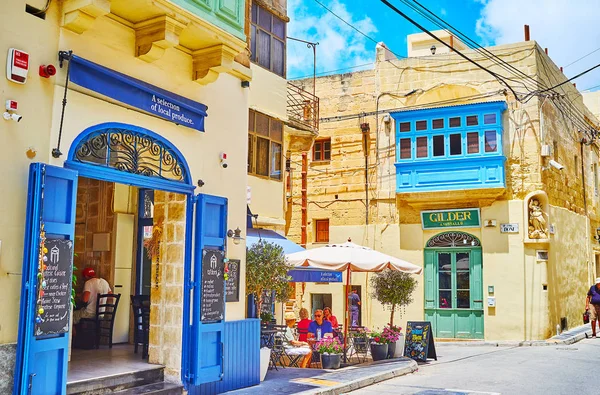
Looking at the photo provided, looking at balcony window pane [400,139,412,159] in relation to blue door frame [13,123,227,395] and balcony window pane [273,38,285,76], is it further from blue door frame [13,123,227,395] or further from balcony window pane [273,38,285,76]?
blue door frame [13,123,227,395]

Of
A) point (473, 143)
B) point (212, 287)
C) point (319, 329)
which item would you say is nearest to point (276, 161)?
point (319, 329)

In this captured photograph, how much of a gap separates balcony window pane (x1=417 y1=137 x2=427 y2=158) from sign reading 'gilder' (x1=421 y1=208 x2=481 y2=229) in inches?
75.9

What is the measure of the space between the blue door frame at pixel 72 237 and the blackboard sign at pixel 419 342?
20.9 ft

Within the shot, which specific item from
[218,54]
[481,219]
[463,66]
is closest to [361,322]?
[481,219]

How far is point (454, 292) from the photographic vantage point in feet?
67.2

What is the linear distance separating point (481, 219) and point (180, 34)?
1459 cm

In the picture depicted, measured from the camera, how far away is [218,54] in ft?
28.7

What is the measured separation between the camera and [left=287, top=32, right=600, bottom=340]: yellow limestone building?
19703 millimetres

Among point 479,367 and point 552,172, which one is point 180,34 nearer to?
point 479,367

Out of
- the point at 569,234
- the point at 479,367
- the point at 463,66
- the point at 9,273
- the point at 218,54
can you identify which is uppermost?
the point at 463,66

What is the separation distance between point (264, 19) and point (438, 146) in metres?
7.61

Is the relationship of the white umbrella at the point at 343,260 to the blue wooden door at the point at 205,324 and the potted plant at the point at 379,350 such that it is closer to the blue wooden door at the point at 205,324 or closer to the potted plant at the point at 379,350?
the potted plant at the point at 379,350

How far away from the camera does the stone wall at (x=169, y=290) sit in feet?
28.2

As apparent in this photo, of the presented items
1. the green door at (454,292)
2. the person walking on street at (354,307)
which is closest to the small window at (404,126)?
the green door at (454,292)
